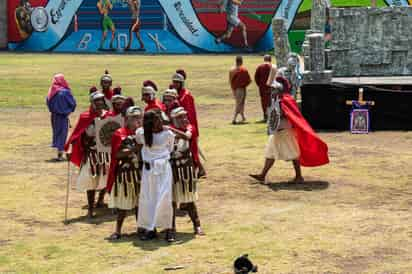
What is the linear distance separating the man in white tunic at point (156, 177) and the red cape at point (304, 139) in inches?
153

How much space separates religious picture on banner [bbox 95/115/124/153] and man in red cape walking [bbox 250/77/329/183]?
318 cm

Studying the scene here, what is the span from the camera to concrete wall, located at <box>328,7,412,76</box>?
22797 millimetres

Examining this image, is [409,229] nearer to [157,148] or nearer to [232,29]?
[157,148]

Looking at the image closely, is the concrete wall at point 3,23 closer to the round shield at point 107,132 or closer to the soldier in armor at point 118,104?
the round shield at point 107,132

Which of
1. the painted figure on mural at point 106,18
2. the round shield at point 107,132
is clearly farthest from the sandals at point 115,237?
the painted figure on mural at point 106,18

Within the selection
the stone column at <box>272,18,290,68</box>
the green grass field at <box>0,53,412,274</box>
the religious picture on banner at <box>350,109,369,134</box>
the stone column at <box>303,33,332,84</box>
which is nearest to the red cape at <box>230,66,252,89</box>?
the stone column at <box>272,18,290,68</box>

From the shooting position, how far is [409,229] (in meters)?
11.4

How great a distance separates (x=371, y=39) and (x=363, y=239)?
12.8 meters

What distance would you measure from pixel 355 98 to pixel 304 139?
22.0 feet

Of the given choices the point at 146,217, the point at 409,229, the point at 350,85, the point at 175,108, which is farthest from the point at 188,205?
the point at 350,85

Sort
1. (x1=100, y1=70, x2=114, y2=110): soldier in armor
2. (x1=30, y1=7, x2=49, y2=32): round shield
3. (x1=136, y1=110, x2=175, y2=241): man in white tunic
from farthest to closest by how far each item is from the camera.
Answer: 1. (x1=30, y1=7, x2=49, y2=32): round shield
2. (x1=100, y1=70, x2=114, y2=110): soldier in armor
3. (x1=136, y1=110, x2=175, y2=241): man in white tunic

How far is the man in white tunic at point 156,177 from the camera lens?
34.6 feet

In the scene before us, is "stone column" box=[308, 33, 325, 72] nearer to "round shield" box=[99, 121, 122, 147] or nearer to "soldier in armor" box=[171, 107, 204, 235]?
"round shield" box=[99, 121, 122, 147]

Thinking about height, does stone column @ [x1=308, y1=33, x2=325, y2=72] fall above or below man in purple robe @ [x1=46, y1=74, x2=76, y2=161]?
above
